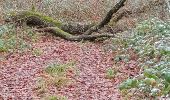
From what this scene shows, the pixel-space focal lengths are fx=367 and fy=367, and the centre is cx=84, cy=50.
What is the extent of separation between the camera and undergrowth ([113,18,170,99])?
8.17m

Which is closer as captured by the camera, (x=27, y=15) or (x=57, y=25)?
(x=27, y=15)

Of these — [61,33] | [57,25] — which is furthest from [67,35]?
[57,25]

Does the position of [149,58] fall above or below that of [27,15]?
below

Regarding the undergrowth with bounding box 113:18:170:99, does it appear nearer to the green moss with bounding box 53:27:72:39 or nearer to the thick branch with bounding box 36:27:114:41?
the thick branch with bounding box 36:27:114:41

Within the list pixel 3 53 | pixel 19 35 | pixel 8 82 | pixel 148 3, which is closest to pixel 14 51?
pixel 3 53

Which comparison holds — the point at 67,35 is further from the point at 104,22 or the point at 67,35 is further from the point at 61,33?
the point at 104,22

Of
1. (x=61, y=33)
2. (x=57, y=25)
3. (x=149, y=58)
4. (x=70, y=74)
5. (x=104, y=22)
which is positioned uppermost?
(x=104, y=22)

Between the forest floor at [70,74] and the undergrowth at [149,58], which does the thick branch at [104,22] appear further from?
the undergrowth at [149,58]

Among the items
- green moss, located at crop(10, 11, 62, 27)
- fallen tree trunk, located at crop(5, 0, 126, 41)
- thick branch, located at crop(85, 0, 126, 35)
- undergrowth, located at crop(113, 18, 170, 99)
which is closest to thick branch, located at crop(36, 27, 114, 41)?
fallen tree trunk, located at crop(5, 0, 126, 41)

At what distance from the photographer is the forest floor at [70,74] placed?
8828mm

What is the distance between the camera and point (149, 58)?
1123cm

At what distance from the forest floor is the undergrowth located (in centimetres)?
36

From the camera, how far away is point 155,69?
30.5ft

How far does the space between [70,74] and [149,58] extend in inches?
100
